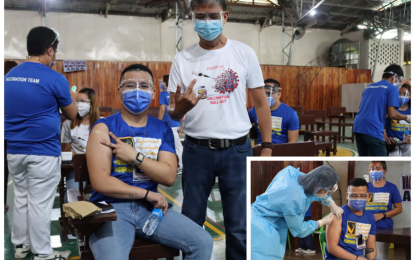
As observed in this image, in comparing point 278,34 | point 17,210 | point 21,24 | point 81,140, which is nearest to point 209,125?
point 17,210

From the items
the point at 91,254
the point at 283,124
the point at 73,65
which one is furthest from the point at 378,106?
the point at 73,65

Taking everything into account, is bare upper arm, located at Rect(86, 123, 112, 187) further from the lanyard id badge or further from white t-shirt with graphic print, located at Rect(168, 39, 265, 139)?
the lanyard id badge

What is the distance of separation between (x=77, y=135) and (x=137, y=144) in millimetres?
2042

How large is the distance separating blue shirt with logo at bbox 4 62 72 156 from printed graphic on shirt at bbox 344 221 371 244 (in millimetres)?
2224

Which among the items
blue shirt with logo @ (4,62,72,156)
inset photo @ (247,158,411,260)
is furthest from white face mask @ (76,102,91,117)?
inset photo @ (247,158,411,260)

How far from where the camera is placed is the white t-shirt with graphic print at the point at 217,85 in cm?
211

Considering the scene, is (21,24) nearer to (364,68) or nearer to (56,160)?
(56,160)

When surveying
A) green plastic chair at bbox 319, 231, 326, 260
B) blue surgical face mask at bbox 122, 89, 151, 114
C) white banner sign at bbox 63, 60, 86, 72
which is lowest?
green plastic chair at bbox 319, 231, 326, 260

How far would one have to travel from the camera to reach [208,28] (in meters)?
2.12

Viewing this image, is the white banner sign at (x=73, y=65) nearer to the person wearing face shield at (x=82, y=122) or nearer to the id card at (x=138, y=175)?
the person wearing face shield at (x=82, y=122)

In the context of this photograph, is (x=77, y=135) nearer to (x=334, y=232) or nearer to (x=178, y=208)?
(x=178, y=208)

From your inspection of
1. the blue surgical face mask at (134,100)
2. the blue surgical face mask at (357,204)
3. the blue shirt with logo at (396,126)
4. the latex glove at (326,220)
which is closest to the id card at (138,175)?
the blue surgical face mask at (134,100)

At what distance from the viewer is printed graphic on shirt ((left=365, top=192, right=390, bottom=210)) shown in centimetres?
127

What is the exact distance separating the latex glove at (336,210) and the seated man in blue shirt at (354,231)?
0.04ft
